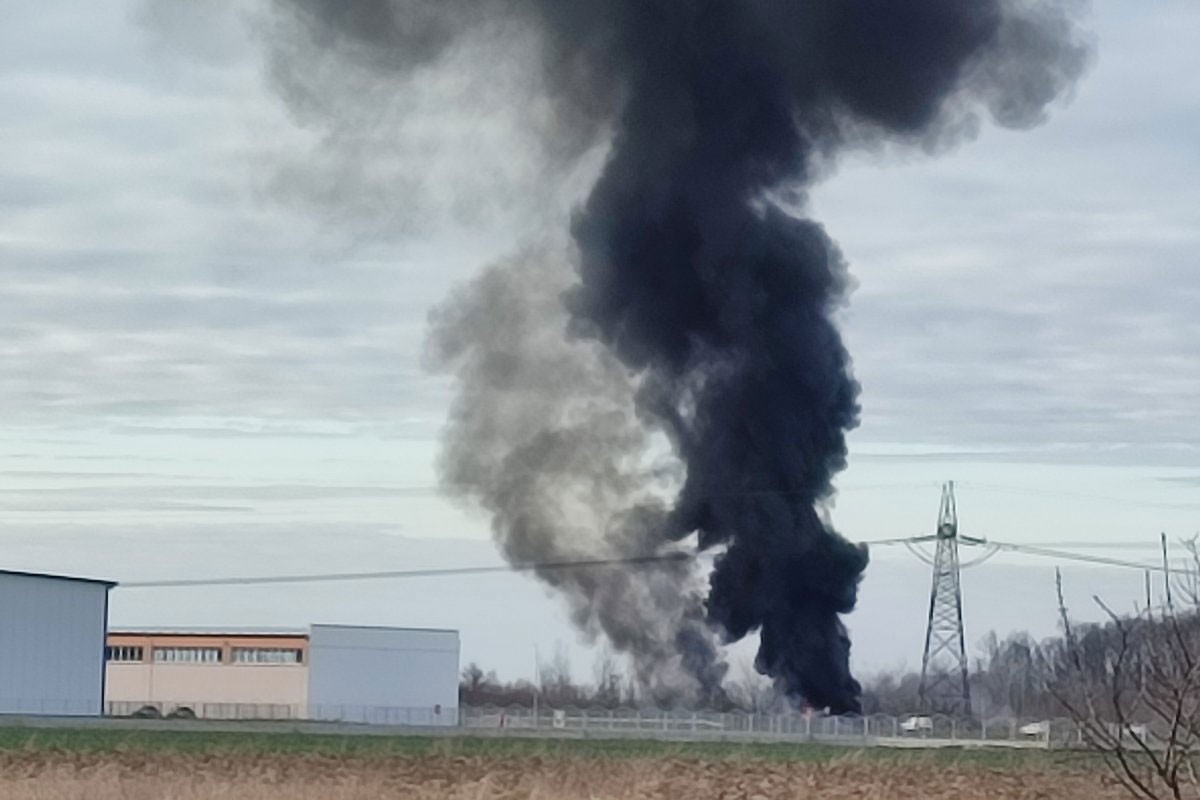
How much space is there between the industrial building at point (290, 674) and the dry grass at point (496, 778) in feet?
144

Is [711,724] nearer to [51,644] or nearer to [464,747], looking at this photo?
[51,644]

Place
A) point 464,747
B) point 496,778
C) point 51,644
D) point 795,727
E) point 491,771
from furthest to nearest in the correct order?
point 51,644, point 795,727, point 464,747, point 491,771, point 496,778

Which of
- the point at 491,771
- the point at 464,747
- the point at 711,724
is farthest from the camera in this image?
the point at 711,724

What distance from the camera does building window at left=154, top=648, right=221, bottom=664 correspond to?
274ft

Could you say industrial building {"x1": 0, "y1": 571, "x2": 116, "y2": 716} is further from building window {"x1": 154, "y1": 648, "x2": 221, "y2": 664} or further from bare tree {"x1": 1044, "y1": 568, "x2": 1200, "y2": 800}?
Result: bare tree {"x1": 1044, "y1": 568, "x2": 1200, "y2": 800}

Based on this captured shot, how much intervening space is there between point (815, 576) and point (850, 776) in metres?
33.6

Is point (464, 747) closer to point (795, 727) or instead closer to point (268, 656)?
point (795, 727)

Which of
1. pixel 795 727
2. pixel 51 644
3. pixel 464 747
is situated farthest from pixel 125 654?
pixel 464 747

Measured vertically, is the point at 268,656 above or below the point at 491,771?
above

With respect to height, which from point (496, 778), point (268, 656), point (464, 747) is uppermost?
point (268, 656)

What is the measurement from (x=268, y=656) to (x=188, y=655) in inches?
156

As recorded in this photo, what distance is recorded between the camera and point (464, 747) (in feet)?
140

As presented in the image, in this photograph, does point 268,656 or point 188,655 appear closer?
point 268,656

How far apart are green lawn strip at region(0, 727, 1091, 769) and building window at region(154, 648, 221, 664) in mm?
30804
